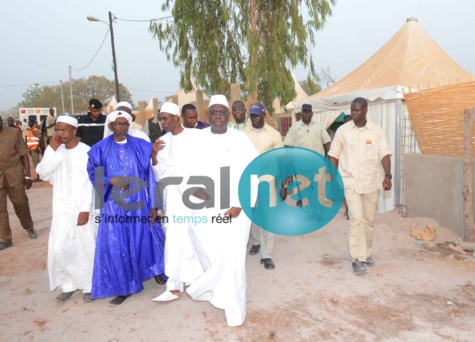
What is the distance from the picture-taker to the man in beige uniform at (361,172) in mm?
4414

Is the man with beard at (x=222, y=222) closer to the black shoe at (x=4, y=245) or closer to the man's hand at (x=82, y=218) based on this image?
the man's hand at (x=82, y=218)

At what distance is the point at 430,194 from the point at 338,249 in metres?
1.94

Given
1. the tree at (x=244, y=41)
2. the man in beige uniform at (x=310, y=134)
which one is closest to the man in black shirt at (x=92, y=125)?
the man in beige uniform at (x=310, y=134)

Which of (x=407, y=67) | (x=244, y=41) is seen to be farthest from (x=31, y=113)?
(x=407, y=67)

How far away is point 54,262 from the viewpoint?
3.90 meters

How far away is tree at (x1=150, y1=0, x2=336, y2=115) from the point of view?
13359 mm

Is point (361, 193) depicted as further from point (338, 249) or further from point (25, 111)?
point (25, 111)

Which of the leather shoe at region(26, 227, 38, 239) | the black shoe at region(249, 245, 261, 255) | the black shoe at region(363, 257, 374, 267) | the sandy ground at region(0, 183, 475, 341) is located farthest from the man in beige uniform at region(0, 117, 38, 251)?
the black shoe at region(363, 257, 374, 267)

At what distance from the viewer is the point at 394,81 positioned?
7809mm

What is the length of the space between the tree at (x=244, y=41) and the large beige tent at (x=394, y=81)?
4.08 metres

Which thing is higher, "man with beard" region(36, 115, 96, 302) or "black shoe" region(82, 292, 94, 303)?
"man with beard" region(36, 115, 96, 302)

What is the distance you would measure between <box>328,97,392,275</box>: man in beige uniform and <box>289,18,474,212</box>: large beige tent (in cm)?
271

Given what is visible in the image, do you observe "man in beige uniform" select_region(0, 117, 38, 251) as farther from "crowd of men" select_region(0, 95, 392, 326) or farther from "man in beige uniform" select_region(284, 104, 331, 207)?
"man in beige uniform" select_region(284, 104, 331, 207)

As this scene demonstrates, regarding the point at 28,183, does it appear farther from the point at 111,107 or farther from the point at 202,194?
the point at 111,107
